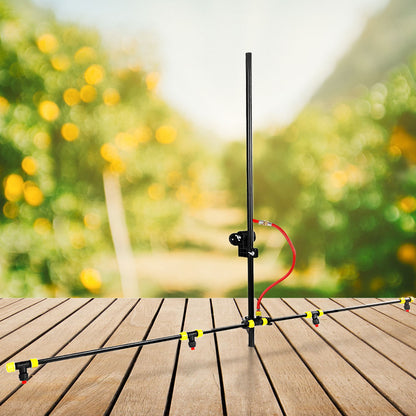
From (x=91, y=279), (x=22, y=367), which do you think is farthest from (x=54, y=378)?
(x=91, y=279)

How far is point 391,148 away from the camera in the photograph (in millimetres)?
2727

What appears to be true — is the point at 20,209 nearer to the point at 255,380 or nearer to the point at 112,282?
the point at 112,282

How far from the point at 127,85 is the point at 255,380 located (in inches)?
82.3

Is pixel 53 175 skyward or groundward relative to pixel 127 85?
groundward

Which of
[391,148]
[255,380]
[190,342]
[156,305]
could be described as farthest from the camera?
[391,148]

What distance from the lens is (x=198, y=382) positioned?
143 cm

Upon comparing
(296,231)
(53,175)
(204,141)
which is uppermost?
A: (204,141)

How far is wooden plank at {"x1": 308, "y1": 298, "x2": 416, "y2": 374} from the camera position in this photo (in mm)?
1619

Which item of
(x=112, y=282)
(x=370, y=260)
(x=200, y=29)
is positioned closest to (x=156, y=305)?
(x=112, y=282)

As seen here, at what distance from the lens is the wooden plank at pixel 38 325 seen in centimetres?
176

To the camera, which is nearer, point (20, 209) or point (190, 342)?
point (190, 342)

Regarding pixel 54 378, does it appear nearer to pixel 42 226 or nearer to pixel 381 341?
pixel 381 341

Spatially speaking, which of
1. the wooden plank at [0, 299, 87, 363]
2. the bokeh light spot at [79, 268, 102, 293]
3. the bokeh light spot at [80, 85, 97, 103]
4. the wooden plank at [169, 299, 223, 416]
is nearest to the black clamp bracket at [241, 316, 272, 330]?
the wooden plank at [169, 299, 223, 416]

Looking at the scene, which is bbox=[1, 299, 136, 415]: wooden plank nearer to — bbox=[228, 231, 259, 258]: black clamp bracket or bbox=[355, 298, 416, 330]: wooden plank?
bbox=[228, 231, 259, 258]: black clamp bracket
